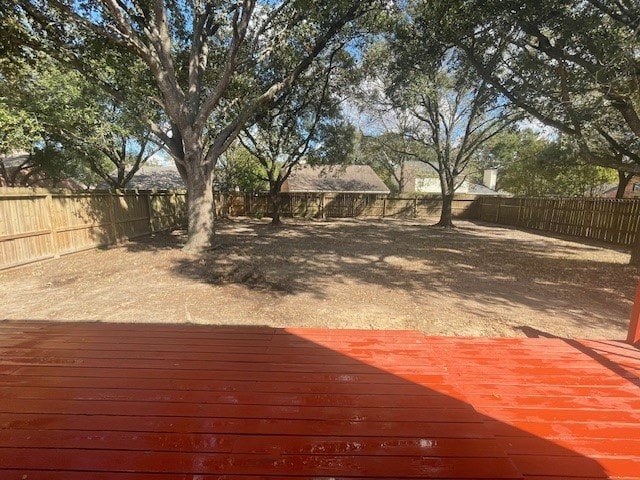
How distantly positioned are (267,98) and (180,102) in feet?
7.38

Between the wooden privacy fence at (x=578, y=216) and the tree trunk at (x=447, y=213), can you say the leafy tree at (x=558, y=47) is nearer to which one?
the wooden privacy fence at (x=578, y=216)

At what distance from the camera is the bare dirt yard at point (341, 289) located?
4539 mm

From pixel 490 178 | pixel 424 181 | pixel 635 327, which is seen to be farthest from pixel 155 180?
pixel 490 178

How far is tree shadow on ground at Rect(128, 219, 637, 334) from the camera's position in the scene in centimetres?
555

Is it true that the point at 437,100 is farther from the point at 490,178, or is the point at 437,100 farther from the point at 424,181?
the point at 490,178

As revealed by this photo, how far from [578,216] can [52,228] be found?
60.6 feet

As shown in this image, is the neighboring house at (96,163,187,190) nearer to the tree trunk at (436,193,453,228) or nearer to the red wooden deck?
the tree trunk at (436,193,453,228)

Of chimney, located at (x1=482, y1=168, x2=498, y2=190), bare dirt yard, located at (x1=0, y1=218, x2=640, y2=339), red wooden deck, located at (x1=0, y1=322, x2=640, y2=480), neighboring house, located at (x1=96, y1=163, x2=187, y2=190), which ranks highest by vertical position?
chimney, located at (x1=482, y1=168, x2=498, y2=190)

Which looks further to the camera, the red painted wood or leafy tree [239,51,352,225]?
leafy tree [239,51,352,225]

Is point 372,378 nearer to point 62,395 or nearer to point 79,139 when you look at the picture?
point 62,395

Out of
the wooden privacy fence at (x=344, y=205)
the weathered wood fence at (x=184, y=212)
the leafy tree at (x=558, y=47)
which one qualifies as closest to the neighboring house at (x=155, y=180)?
the wooden privacy fence at (x=344, y=205)

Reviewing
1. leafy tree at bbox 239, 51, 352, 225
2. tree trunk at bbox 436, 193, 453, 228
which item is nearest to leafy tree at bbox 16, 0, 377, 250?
leafy tree at bbox 239, 51, 352, 225

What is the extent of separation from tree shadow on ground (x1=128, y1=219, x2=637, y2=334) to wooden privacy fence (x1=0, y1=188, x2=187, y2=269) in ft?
3.10

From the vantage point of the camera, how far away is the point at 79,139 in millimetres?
14039
